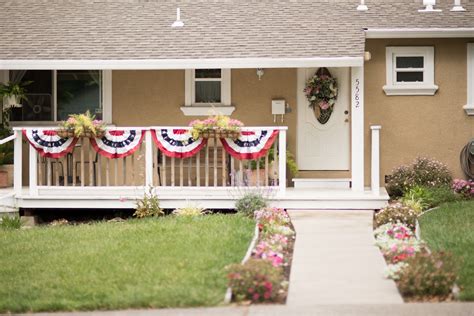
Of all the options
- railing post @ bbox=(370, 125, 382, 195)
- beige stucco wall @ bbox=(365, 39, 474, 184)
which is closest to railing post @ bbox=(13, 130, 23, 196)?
railing post @ bbox=(370, 125, 382, 195)

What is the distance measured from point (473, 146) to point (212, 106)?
4.69 m

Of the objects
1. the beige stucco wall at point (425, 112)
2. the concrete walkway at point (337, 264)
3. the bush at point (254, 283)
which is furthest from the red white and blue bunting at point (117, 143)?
the bush at point (254, 283)

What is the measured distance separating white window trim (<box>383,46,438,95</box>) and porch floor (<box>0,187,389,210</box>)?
2.38 m

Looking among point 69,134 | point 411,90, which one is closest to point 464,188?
point 411,90

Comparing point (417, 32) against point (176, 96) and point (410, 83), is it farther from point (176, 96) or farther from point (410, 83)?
point (176, 96)

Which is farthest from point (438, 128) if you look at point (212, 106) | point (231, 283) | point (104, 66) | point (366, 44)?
point (231, 283)

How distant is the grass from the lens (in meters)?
10.6

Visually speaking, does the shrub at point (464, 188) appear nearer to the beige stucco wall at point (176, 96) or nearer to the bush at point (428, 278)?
the beige stucco wall at point (176, 96)

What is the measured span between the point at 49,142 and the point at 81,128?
2.37ft

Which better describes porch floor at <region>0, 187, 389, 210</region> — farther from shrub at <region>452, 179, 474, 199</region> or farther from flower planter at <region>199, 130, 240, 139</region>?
shrub at <region>452, 179, 474, 199</region>

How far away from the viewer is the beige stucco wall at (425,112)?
18578mm

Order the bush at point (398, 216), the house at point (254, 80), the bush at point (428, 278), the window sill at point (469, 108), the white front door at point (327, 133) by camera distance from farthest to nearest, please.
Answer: the white front door at point (327, 133) → the window sill at point (469, 108) → the house at point (254, 80) → the bush at point (398, 216) → the bush at point (428, 278)

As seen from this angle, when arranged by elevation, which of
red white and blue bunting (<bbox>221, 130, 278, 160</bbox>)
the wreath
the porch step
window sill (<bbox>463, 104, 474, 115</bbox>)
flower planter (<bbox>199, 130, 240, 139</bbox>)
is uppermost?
the wreath

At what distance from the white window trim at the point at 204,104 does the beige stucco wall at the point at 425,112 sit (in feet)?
8.21
